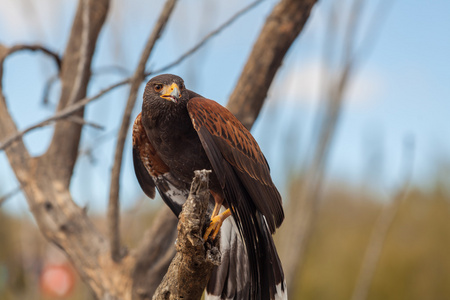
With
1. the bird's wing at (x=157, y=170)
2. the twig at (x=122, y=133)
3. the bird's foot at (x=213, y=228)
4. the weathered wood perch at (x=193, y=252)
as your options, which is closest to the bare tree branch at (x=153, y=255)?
the twig at (x=122, y=133)

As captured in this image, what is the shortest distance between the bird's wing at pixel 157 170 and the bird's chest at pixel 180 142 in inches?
10.7

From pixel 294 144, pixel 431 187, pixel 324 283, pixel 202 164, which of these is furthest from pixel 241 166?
pixel 431 187

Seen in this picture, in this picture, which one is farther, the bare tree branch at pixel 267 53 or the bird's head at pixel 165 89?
→ the bare tree branch at pixel 267 53

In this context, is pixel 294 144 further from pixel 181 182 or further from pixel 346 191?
pixel 346 191

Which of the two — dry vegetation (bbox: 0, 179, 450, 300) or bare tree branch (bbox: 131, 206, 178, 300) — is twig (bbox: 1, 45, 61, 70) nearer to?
bare tree branch (bbox: 131, 206, 178, 300)

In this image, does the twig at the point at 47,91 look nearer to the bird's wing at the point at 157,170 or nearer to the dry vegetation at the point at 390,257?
the bird's wing at the point at 157,170

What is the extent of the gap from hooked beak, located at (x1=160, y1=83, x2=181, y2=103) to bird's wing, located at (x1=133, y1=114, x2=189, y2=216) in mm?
483

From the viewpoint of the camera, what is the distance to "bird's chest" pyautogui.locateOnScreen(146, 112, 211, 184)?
9.83ft

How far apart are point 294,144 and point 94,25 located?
10.5ft

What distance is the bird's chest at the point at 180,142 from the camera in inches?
118

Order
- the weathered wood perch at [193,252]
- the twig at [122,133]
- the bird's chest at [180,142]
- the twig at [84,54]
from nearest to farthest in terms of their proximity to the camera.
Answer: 1. the weathered wood perch at [193,252]
2. the bird's chest at [180,142]
3. the twig at [122,133]
4. the twig at [84,54]

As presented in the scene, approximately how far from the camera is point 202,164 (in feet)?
9.91

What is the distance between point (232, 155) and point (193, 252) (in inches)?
24.9

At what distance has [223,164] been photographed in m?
2.80
